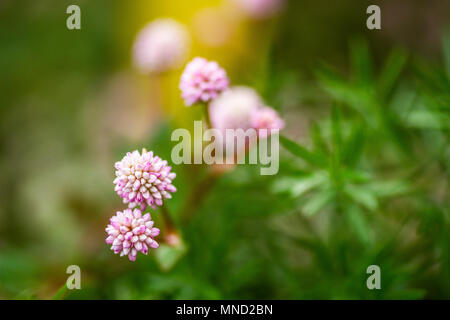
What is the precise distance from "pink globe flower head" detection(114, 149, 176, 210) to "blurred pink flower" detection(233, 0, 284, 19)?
3.46ft

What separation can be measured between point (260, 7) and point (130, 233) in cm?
112

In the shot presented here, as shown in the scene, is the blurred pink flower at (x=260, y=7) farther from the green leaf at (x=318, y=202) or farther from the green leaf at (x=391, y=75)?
the green leaf at (x=318, y=202)

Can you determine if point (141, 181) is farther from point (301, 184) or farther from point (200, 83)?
point (301, 184)

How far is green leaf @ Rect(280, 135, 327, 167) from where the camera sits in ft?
2.36

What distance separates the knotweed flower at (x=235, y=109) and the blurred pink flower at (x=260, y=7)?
590 millimetres

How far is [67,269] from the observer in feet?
3.33

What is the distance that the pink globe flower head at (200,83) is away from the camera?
0.68 meters

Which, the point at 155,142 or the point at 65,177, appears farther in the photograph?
the point at 65,177

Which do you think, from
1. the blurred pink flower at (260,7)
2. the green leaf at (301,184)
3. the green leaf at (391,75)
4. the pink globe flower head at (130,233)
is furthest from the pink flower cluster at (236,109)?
the blurred pink flower at (260,7)

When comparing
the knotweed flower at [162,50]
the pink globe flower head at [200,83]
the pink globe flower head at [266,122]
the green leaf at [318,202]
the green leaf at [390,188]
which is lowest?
the green leaf at [318,202]

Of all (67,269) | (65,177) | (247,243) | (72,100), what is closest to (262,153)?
(247,243)

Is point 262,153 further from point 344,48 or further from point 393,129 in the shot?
point 344,48

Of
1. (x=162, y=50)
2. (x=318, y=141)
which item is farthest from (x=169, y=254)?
(x=162, y=50)
